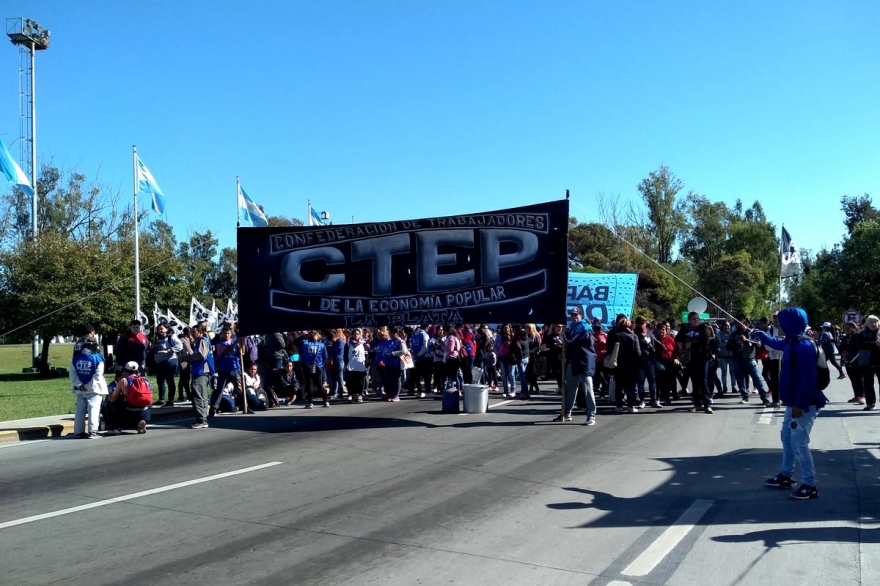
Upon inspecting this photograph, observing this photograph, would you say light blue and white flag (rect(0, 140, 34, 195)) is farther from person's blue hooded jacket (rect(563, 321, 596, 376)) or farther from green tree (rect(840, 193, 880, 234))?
green tree (rect(840, 193, 880, 234))

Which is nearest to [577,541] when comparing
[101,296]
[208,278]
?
[101,296]

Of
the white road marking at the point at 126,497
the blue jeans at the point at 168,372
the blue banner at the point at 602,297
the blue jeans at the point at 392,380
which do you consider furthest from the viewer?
the blue banner at the point at 602,297

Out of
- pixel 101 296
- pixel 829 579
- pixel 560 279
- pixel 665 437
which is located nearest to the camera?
pixel 829 579

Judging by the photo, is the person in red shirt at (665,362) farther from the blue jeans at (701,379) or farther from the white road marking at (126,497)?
the white road marking at (126,497)

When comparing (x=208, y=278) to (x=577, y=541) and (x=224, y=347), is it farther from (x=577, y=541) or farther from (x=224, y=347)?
(x=577, y=541)

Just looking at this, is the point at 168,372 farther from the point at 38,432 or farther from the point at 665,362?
the point at 665,362

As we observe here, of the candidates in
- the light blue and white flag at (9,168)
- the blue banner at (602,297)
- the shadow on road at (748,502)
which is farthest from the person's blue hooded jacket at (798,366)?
the light blue and white flag at (9,168)

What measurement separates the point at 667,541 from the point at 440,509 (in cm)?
215

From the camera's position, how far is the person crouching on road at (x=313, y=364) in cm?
1639

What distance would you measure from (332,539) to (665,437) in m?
6.74

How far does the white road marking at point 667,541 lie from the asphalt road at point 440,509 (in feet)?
0.06

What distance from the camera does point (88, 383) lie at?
1201cm

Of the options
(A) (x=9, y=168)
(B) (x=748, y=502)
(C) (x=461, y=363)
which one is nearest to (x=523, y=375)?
(C) (x=461, y=363)

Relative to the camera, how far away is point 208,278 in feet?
265
